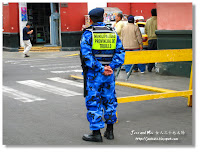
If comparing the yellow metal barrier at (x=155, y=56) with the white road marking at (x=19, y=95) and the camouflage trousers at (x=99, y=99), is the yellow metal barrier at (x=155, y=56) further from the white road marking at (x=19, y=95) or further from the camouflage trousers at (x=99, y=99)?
the white road marking at (x=19, y=95)

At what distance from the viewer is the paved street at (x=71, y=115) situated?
6.12 metres

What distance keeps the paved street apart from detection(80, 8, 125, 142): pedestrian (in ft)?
1.22

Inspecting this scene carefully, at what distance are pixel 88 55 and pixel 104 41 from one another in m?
0.32

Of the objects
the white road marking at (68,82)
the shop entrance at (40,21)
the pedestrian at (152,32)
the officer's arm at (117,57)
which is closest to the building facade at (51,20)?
the shop entrance at (40,21)

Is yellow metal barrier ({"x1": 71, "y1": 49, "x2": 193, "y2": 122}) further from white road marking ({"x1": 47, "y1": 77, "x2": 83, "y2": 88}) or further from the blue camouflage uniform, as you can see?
white road marking ({"x1": 47, "y1": 77, "x2": 83, "y2": 88})

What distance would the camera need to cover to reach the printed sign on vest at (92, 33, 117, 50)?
5.75 metres

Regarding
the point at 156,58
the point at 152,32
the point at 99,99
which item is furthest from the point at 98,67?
the point at 152,32

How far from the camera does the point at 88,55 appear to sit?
18.6 feet

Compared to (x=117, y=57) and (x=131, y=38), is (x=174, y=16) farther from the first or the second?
(x=117, y=57)

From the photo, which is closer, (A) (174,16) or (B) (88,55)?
(B) (88,55)

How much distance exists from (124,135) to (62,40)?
19.2 m

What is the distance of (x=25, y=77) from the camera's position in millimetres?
13266

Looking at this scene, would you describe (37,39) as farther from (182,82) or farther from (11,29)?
(182,82)

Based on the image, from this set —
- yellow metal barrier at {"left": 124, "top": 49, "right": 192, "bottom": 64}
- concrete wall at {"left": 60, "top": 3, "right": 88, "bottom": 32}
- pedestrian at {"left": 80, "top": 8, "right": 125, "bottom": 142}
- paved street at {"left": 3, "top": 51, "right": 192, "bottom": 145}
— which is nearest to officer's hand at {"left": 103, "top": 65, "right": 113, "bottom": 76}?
pedestrian at {"left": 80, "top": 8, "right": 125, "bottom": 142}
